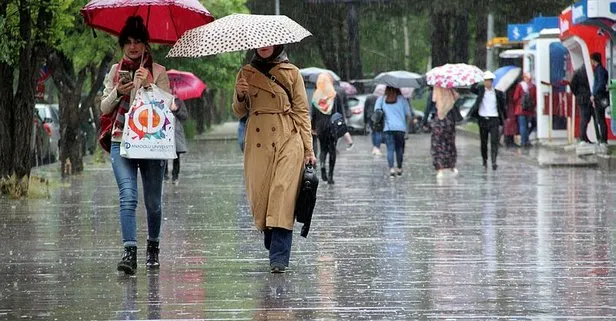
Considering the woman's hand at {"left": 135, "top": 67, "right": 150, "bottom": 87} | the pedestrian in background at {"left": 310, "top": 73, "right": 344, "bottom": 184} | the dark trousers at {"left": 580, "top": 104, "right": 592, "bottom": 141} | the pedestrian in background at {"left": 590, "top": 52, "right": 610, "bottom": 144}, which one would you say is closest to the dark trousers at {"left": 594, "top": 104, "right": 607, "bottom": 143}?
the pedestrian in background at {"left": 590, "top": 52, "right": 610, "bottom": 144}

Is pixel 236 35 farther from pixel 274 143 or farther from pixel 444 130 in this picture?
pixel 444 130

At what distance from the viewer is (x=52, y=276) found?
10.0 metres

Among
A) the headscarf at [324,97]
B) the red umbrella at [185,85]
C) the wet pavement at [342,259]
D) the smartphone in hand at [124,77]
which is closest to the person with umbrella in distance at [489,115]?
the headscarf at [324,97]

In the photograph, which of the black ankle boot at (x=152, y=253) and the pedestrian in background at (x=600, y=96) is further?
the pedestrian in background at (x=600, y=96)

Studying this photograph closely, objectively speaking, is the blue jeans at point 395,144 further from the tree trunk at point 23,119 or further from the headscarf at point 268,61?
the headscarf at point 268,61

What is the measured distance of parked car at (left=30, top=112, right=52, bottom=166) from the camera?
29328 millimetres

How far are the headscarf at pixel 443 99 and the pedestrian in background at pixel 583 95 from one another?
15.0ft

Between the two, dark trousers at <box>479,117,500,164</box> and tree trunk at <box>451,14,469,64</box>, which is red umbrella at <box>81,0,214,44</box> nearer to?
dark trousers at <box>479,117,500,164</box>

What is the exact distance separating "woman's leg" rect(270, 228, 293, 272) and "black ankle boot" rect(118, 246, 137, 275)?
0.92 m

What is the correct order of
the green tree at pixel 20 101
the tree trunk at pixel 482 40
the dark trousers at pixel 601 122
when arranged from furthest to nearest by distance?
the tree trunk at pixel 482 40, the dark trousers at pixel 601 122, the green tree at pixel 20 101

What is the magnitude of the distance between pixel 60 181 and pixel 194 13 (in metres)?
12.5

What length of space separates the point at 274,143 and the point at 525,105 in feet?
84.6

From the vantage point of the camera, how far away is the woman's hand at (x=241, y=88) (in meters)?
10.1

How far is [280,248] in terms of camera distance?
1012cm
